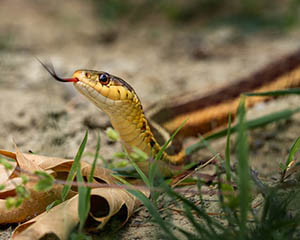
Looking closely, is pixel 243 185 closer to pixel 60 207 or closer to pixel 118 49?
pixel 60 207

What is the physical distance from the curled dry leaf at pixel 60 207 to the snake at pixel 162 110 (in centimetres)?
14

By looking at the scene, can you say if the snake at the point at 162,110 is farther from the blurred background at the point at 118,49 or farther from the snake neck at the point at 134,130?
the blurred background at the point at 118,49

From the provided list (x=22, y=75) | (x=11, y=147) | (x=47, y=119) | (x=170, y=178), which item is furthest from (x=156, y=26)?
(x=170, y=178)

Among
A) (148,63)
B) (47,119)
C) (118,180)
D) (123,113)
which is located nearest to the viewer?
(118,180)

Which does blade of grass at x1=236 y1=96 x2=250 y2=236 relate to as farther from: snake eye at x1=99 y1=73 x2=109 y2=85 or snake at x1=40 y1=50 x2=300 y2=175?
snake eye at x1=99 y1=73 x2=109 y2=85

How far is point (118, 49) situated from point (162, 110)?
5.90 ft

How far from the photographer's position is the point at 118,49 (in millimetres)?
3641

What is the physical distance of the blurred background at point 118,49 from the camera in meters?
2.12

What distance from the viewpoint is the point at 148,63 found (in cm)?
325

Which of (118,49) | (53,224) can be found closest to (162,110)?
(53,224)

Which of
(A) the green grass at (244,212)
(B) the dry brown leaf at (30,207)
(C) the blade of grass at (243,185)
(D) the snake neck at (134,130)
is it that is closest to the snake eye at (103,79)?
(D) the snake neck at (134,130)

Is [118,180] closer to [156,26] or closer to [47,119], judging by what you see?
[47,119]

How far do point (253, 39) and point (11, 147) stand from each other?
258 centimetres

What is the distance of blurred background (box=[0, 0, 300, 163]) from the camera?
6.97 ft
